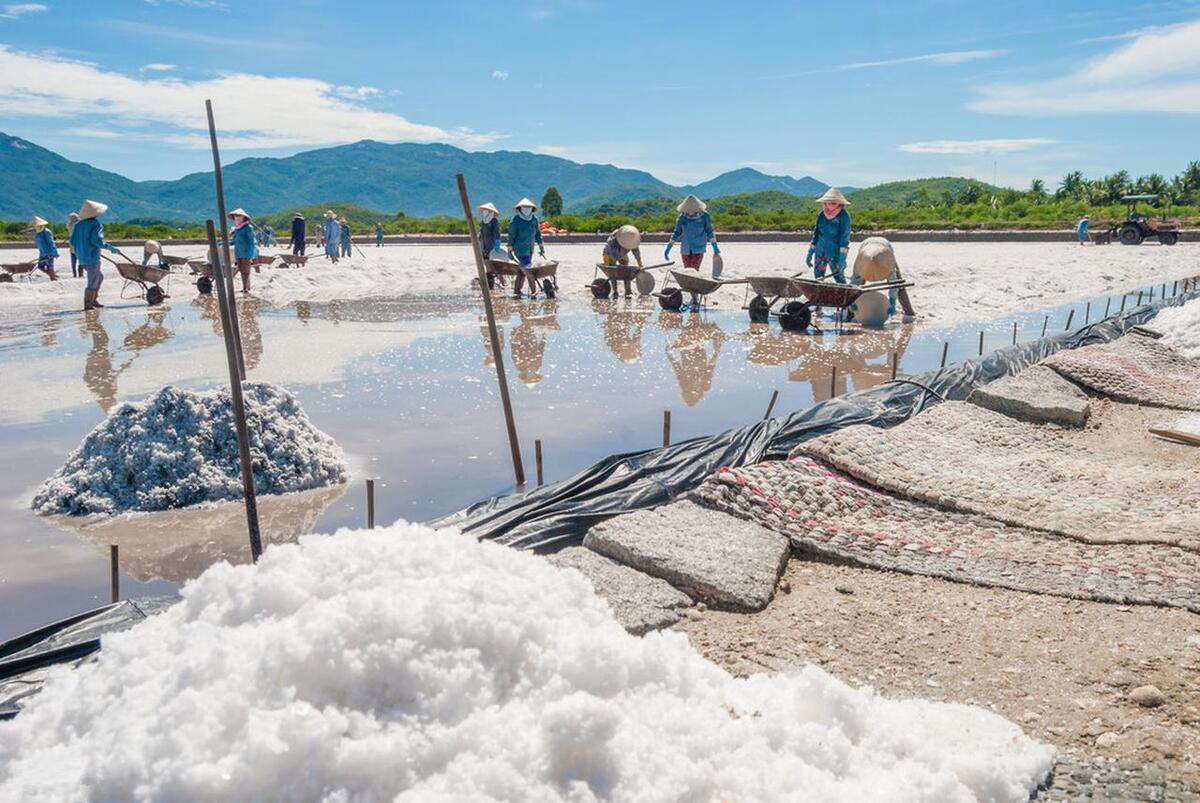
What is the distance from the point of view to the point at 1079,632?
315 centimetres

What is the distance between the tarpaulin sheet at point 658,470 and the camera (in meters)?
3.84

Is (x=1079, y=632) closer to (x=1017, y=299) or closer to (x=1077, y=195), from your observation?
(x=1017, y=299)

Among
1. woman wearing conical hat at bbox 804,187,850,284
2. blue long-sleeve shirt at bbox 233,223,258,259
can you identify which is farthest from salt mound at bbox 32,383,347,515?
blue long-sleeve shirt at bbox 233,223,258,259

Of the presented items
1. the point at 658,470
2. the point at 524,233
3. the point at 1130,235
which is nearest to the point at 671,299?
the point at 524,233

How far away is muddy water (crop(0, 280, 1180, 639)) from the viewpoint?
440cm

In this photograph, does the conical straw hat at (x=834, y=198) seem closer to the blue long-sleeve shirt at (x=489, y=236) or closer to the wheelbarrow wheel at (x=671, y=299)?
the wheelbarrow wheel at (x=671, y=299)

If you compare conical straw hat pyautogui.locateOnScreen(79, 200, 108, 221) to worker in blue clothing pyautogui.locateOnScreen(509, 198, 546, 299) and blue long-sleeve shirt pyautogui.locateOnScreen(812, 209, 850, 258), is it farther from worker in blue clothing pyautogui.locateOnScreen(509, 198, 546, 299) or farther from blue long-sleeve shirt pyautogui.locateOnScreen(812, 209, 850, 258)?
blue long-sleeve shirt pyautogui.locateOnScreen(812, 209, 850, 258)

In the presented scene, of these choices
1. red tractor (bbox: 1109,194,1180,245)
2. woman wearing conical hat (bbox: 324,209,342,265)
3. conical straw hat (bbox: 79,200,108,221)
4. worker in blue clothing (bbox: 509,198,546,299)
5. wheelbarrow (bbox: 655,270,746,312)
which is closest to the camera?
conical straw hat (bbox: 79,200,108,221)

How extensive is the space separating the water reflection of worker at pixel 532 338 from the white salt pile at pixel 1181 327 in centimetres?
562

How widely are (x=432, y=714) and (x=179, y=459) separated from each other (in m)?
3.35

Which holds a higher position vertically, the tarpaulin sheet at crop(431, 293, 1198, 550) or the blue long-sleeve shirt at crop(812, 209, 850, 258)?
the blue long-sleeve shirt at crop(812, 209, 850, 258)

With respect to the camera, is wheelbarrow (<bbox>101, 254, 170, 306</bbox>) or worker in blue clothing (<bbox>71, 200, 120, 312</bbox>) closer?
worker in blue clothing (<bbox>71, 200, 120, 312</bbox>)

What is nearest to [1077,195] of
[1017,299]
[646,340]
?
[1017,299]

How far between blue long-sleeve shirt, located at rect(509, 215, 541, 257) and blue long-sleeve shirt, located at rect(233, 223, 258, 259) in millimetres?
4517
